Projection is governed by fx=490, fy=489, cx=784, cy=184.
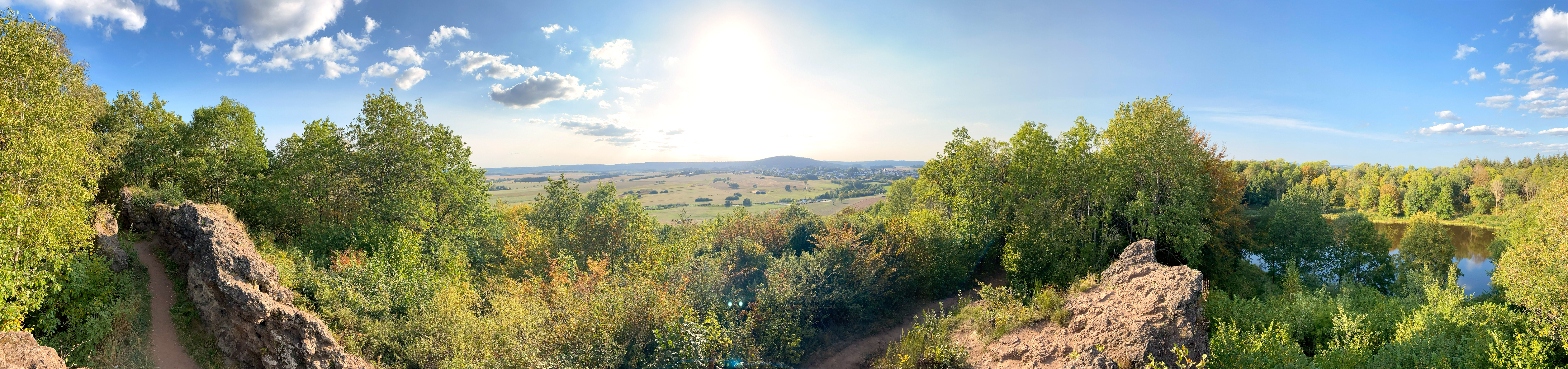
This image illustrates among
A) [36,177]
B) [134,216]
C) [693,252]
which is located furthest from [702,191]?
[36,177]

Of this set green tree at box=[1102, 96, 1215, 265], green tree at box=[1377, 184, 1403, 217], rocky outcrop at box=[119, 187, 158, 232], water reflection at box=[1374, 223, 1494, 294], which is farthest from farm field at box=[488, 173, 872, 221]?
green tree at box=[1377, 184, 1403, 217]

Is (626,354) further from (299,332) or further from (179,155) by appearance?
(179,155)

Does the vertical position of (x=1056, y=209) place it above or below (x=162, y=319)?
above

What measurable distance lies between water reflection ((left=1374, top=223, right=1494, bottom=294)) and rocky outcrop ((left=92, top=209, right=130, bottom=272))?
2209 inches

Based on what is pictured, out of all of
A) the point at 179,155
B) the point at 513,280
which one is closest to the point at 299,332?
the point at 513,280

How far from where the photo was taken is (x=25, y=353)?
26.0 feet

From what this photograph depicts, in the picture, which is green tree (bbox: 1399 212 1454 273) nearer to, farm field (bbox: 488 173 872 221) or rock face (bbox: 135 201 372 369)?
farm field (bbox: 488 173 872 221)

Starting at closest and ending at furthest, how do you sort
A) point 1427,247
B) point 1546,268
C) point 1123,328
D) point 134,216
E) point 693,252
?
point 1123,328 < point 134,216 < point 1546,268 < point 693,252 < point 1427,247

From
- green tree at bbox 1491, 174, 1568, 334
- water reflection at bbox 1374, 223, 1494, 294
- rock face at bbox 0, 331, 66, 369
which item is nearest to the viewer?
rock face at bbox 0, 331, 66, 369

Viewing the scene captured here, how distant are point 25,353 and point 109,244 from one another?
7.20m

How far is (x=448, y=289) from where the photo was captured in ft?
49.4

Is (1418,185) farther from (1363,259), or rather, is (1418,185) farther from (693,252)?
(693,252)

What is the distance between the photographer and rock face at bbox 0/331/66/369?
25.2 ft

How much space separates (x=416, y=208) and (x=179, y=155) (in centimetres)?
1017
